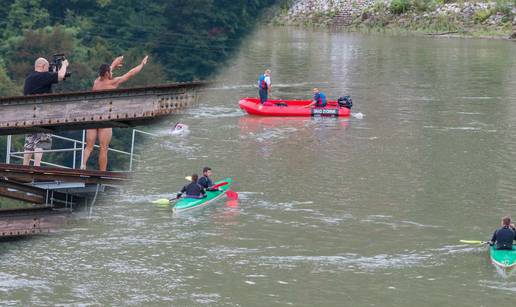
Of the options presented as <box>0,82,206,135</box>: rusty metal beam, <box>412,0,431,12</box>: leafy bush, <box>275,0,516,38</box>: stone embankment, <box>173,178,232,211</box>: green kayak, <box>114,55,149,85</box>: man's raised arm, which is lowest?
<box>173,178,232,211</box>: green kayak

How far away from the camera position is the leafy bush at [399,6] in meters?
117

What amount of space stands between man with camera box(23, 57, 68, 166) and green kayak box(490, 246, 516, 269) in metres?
14.1

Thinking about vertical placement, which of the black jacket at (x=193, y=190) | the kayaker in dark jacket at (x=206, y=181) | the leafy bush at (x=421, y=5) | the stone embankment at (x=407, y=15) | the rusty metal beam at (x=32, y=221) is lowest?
the black jacket at (x=193, y=190)

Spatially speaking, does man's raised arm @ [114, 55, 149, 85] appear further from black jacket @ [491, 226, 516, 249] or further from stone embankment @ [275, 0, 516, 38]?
stone embankment @ [275, 0, 516, 38]

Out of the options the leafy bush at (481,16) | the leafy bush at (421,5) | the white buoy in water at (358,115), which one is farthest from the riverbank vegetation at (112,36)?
the leafy bush at (481,16)

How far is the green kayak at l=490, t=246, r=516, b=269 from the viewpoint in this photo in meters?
29.4

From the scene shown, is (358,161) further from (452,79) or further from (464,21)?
(464,21)

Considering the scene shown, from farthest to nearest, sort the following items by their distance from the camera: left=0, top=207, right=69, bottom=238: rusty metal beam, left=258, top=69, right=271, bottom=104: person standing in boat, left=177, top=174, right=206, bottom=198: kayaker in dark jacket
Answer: left=258, top=69, right=271, bottom=104: person standing in boat
left=177, top=174, right=206, bottom=198: kayaker in dark jacket
left=0, top=207, right=69, bottom=238: rusty metal beam

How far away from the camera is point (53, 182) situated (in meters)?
18.4

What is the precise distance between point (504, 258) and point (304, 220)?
6606 millimetres

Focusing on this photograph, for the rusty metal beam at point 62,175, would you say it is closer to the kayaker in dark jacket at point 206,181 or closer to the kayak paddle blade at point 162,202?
the kayak paddle blade at point 162,202

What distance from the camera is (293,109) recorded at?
53.3m

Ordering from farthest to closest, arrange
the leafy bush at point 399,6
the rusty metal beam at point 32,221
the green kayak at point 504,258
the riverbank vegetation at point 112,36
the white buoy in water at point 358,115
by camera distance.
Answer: the leafy bush at point 399,6 → the white buoy in water at point 358,115 → the riverbank vegetation at point 112,36 → the green kayak at point 504,258 → the rusty metal beam at point 32,221

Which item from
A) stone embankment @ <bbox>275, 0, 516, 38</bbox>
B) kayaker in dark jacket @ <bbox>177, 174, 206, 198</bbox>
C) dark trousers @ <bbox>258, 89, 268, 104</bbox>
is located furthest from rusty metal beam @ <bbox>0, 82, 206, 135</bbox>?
stone embankment @ <bbox>275, 0, 516, 38</bbox>
